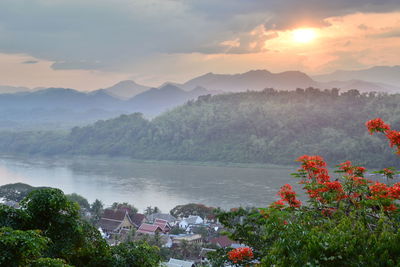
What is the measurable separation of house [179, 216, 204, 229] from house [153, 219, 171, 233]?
60cm

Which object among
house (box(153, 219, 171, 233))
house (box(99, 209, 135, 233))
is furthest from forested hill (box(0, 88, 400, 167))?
house (box(99, 209, 135, 233))

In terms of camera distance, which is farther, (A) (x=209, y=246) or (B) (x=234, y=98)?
(B) (x=234, y=98)

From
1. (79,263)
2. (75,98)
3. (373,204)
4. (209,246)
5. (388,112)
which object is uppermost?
(75,98)

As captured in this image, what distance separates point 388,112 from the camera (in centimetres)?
5172

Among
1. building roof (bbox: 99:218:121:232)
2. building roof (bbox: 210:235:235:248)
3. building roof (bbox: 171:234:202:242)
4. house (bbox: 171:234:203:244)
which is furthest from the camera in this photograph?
building roof (bbox: 99:218:121:232)

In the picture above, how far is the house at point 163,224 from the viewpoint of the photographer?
19297 mm

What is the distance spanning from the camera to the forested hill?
1890 inches

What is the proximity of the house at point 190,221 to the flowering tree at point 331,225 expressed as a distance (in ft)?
51.3

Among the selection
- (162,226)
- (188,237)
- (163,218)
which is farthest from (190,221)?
(188,237)

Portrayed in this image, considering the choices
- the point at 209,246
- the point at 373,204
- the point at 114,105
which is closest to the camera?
the point at 373,204

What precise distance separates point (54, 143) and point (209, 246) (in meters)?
50.0

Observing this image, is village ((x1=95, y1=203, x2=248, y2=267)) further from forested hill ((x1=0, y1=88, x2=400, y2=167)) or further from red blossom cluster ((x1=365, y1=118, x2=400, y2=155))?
forested hill ((x1=0, y1=88, x2=400, y2=167))

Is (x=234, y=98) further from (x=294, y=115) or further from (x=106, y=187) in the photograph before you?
(x=106, y=187)

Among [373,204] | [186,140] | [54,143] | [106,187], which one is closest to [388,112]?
[186,140]
